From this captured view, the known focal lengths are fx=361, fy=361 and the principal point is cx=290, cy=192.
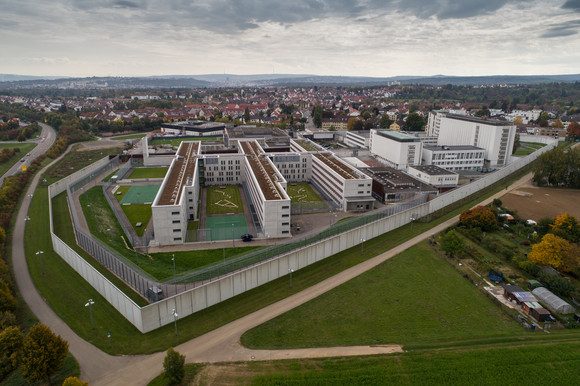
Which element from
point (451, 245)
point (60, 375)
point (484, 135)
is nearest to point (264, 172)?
point (451, 245)

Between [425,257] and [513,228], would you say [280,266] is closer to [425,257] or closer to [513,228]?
[425,257]

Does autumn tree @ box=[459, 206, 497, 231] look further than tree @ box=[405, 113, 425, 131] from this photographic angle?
No

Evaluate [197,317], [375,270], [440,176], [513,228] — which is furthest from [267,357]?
[440,176]

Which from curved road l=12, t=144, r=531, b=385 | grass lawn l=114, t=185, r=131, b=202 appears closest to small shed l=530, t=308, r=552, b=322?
curved road l=12, t=144, r=531, b=385

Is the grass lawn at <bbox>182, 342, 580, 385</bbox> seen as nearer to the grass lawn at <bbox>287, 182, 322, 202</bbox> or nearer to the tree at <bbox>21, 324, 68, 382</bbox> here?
the tree at <bbox>21, 324, 68, 382</bbox>

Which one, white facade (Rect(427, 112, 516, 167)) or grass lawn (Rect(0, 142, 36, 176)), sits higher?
white facade (Rect(427, 112, 516, 167))

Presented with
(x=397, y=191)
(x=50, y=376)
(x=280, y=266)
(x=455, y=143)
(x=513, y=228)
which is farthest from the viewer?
(x=455, y=143)

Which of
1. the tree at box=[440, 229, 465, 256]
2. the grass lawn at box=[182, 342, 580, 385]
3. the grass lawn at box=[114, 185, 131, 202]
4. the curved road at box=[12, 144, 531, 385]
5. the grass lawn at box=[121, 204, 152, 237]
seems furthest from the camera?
the grass lawn at box=[114, 185, 131, 202]
